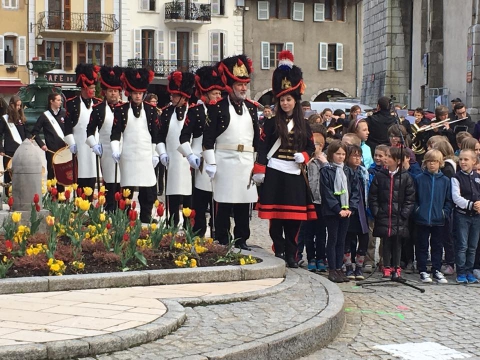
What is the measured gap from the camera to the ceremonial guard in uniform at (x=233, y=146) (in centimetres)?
1064

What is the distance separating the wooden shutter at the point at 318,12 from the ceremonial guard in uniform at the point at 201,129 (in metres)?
48.1

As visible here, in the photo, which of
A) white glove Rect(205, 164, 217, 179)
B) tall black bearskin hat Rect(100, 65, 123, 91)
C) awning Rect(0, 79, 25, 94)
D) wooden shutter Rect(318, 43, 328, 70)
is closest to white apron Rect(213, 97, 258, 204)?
white glove Rect(205, 164, 217, 179)

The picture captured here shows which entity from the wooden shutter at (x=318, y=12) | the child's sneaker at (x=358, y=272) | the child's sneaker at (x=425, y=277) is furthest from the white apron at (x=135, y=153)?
the wooden shutter at (x=318, y=12)

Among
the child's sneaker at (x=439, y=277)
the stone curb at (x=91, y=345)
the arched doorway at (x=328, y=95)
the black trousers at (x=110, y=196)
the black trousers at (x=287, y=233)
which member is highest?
the arched doorway at (x=328, y=95)

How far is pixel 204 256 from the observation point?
31.2 ft

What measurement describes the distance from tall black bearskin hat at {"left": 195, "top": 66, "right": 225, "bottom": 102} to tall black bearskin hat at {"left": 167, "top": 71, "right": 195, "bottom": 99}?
1.56 ft

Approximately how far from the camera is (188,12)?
57812 millimetres

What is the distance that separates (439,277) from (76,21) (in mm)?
47666

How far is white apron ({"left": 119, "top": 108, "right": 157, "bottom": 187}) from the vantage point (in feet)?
42.0

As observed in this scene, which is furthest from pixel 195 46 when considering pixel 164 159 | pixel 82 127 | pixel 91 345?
pixel 91 345

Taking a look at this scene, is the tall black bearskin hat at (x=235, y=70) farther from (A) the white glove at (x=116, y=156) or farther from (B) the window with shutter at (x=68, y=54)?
(B) the window with shutter at (x=68, y=54)

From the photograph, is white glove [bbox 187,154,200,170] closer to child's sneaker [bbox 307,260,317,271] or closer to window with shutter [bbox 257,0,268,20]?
child's sneaker [bbox 307,260,317,271]

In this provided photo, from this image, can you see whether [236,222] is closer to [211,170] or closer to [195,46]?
[211,170]

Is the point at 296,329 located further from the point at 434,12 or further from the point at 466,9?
the point at 434,12
